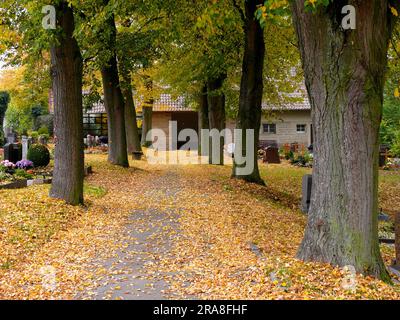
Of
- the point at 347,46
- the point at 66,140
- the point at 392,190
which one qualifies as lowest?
the point at 392,190

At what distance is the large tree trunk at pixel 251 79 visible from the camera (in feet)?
60.1

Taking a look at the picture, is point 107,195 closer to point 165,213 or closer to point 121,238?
point 165,213

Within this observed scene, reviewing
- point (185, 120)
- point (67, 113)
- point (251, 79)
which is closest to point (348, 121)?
point (67, 113)

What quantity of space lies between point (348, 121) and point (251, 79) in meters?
11.7

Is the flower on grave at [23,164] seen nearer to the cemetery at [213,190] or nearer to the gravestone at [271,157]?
the cemetery at [213,190]

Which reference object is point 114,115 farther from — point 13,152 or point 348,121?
point 348,121

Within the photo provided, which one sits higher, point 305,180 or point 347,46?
point 347,46

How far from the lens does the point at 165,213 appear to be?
478 inches

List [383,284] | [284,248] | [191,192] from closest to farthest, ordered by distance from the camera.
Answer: [383,284] → [284,248] → [191,192]

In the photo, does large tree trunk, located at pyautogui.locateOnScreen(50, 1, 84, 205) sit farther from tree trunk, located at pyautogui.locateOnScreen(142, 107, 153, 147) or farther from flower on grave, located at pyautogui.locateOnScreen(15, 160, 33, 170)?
tree trunk, located at pyautogui.locateOnScreen(142, 107, 153, 147)

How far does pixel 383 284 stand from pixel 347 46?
2.97 m

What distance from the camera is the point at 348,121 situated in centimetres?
697
